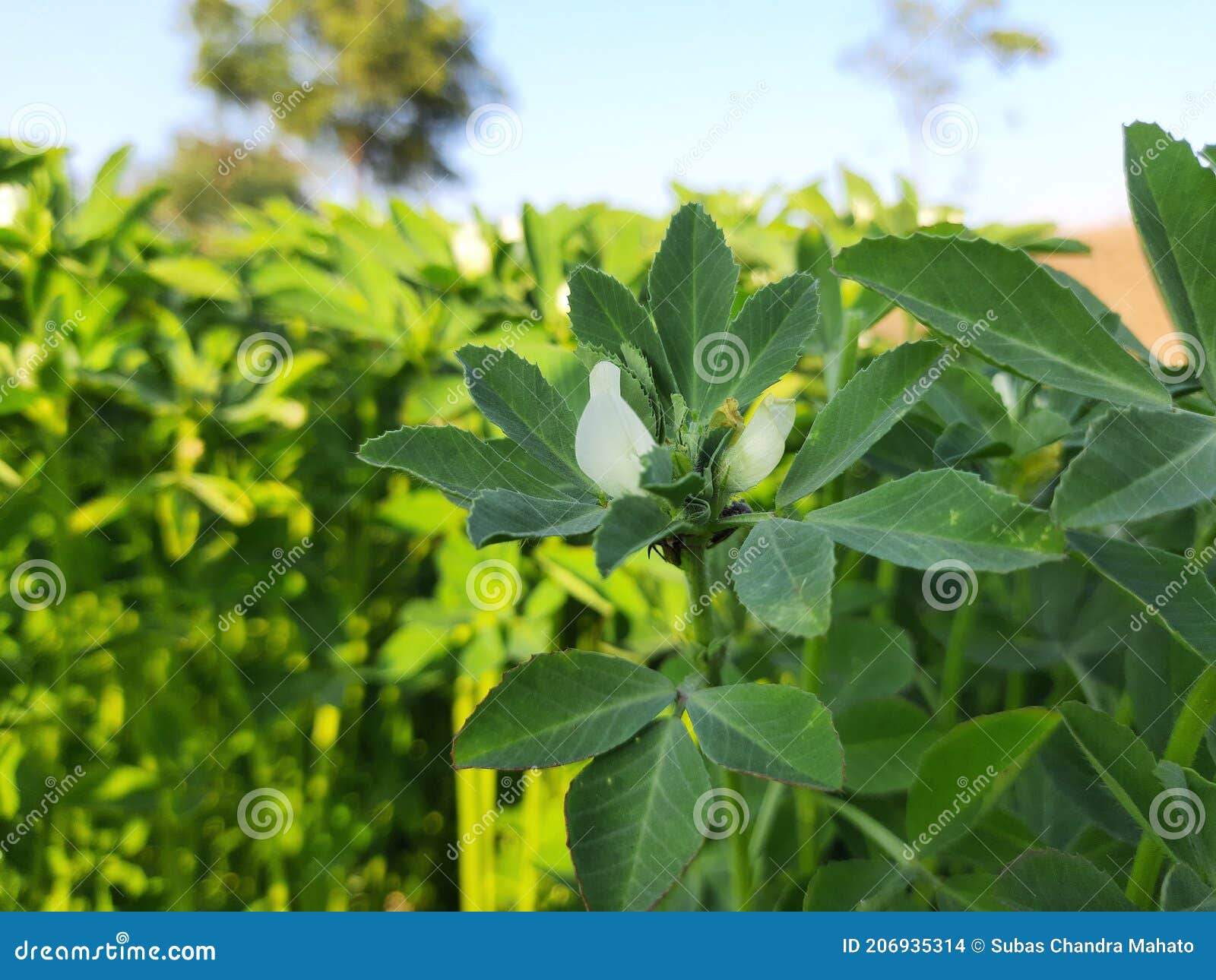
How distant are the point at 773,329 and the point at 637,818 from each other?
0.70 feet

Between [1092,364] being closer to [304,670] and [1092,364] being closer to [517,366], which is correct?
[517,366]

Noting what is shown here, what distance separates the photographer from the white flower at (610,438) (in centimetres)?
35

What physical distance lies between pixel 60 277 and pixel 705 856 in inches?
31.4

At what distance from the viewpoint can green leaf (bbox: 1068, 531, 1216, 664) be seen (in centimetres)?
34

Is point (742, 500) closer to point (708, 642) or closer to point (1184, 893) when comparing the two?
point (708, 642)

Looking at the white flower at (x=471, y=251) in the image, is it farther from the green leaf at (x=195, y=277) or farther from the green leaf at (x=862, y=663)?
the green leaf at (x=862, y=663)

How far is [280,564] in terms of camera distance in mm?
1041

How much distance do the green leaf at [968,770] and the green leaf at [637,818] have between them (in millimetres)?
131

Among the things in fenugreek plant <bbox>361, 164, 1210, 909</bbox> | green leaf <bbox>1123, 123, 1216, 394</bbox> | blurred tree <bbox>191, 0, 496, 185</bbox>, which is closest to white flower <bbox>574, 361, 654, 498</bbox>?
fenugreek plant <bbox>361, 164, 1210, 909</bbox>

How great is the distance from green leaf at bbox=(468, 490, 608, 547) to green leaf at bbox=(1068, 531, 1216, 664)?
20cm

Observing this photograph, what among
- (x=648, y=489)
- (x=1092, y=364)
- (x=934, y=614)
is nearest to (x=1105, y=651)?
(x=934, y=614)

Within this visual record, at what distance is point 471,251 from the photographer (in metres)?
0.95

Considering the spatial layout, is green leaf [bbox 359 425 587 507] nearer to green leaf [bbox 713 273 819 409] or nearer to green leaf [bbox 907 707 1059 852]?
green leaf [bbox 713 273 819 409]

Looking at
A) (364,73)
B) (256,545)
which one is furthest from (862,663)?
(364,73)
